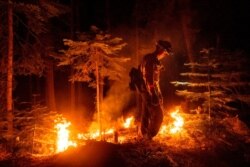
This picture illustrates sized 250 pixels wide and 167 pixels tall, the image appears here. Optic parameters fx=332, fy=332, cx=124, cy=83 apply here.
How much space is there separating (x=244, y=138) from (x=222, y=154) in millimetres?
2670

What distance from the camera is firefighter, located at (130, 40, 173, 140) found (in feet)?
41.2

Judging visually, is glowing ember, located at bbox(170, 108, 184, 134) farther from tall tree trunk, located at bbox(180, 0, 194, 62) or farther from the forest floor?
tall tree trunk, located at bbox(180, 0, 194, 62)

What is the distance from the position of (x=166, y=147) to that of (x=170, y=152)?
53 cm

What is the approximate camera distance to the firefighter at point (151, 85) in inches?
495

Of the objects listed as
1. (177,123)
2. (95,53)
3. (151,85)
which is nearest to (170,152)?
(151,85)

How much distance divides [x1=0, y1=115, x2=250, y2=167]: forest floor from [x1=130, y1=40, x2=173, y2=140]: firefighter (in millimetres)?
741

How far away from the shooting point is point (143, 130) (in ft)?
42.7

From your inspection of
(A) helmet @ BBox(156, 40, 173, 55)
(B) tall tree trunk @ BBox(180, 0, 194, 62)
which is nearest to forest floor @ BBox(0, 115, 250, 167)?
(A) helmet @ BBox(156, 40, 173, 55)

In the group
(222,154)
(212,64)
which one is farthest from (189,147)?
(212,64)

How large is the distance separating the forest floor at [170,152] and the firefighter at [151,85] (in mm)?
741

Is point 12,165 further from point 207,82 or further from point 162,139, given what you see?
point 207,82

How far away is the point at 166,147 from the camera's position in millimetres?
11992

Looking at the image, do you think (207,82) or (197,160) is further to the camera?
(207,82)

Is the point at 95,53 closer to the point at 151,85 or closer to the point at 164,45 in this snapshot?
the point at 151,85
